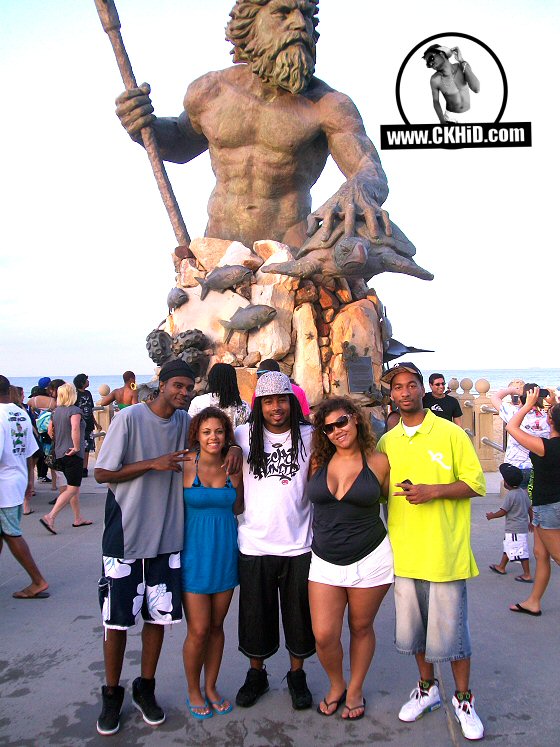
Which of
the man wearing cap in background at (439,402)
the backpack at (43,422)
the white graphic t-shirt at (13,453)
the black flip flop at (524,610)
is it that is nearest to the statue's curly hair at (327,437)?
the black flip flop at (524,610)

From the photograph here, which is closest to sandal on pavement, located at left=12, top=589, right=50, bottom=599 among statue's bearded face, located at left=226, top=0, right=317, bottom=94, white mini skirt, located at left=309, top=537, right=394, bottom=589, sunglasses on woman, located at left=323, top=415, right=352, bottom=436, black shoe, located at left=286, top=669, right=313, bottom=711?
black shoe, located at left=286, top=669, right=313, bottom=711

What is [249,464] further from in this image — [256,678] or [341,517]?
[256,678]

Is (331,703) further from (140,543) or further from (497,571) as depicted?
(497,571)

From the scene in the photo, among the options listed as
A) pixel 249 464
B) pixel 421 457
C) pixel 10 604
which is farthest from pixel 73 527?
pixel 421 457

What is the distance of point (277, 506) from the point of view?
2.81 meters

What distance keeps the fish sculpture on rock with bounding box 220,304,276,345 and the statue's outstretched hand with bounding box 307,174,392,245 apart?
2.79ft

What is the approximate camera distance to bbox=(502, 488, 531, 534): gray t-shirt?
4598 mm

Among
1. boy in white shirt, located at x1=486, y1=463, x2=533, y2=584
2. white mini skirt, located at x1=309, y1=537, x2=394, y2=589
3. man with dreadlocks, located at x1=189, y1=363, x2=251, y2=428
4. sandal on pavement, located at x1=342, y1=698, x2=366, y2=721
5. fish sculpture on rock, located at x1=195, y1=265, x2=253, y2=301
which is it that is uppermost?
fish sculpture on rock, located at x1=195, y1=265, x2=253, y2=301

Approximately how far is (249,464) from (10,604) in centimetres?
245

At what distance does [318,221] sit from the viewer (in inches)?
246

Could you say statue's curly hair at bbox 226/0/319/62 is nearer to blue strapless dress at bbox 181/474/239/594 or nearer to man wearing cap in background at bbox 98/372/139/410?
man wearing cap in background at bbox 98/372/139/410

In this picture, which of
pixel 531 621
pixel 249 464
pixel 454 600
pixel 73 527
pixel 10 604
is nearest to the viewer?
pixel 454 600

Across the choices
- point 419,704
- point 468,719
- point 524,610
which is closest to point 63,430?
point 524,610

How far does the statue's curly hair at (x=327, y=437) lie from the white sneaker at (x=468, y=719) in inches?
42.7
